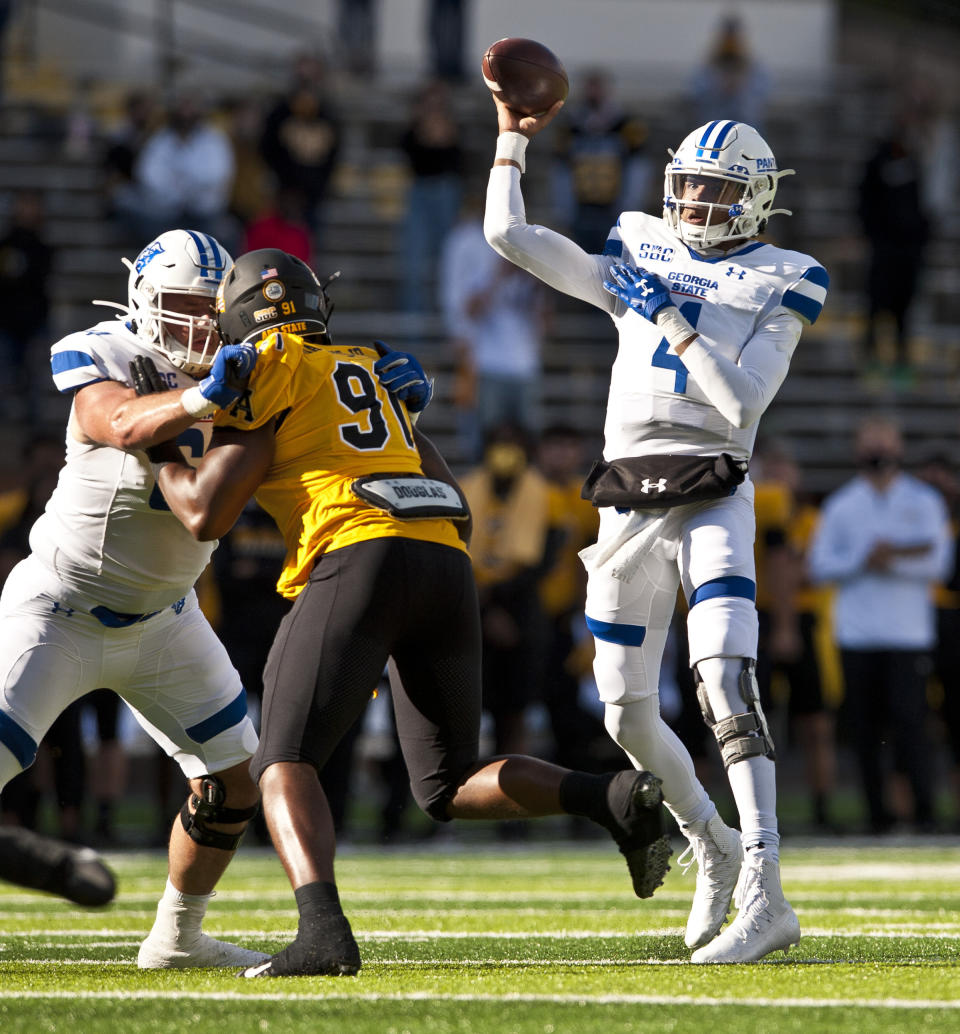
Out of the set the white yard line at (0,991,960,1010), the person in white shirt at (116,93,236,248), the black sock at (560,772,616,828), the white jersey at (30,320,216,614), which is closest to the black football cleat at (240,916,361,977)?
the white yard line at (0,991,960,1010)

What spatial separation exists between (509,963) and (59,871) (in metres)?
1.31

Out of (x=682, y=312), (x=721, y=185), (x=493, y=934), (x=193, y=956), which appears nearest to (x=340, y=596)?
(x=193, y=956)

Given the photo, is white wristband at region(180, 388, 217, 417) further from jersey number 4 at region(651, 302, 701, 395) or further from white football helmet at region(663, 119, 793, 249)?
white football helmet at region(663, 119, 793, 249)

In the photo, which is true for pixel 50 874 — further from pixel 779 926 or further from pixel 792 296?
pixel 792 296

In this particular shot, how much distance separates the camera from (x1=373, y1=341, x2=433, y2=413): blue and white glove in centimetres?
467

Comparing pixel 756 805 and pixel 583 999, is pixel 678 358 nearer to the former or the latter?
pixel 756 805

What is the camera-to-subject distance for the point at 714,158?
5.09 meters

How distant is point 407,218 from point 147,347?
9502 millimetres

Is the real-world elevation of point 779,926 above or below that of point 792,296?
below

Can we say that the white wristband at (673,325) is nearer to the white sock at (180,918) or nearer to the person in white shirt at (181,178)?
the white sock at (180,918)

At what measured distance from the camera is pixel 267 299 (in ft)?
15.0

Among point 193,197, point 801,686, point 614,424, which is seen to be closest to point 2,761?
point 614,424

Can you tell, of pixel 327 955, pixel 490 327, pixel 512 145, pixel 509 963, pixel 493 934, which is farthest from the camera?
pixel 490 327

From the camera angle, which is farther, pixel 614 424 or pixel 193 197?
pixel 193 197
